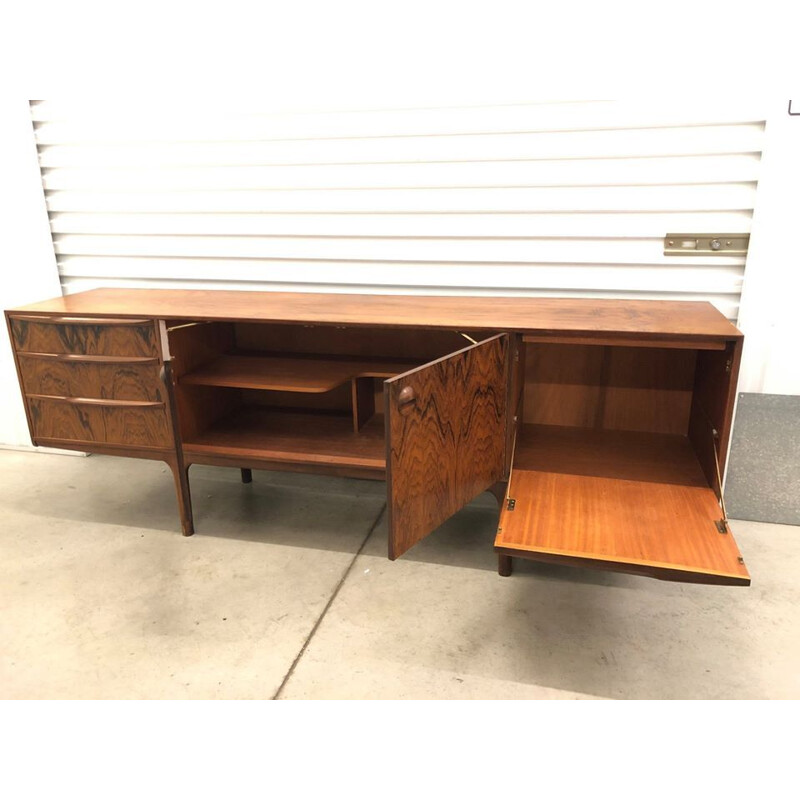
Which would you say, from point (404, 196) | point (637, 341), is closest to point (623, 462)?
point (637, 341)

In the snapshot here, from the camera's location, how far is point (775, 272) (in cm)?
247

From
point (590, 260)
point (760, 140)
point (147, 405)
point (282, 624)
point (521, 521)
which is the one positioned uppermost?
point (760, 140)

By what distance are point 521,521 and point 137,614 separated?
1.34 m

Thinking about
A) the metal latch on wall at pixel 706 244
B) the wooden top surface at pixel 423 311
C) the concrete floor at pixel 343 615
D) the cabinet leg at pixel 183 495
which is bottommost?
the concrete floor at pixel 343 615

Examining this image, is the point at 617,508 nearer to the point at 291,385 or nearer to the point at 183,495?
the point at 291,385

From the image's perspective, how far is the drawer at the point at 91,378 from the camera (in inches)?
98.2

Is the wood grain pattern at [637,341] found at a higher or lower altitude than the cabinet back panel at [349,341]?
higher

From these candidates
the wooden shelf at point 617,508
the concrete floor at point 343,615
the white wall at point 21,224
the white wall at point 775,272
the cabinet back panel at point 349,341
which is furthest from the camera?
the white wall at point 21,224

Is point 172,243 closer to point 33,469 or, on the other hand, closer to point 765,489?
point 33,469

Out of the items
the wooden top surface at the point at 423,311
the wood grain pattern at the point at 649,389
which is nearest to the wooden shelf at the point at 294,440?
Result: the wooden top surface at the point at 423,311

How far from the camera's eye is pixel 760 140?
2385 millimetres

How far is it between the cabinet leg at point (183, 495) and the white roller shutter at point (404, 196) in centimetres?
96

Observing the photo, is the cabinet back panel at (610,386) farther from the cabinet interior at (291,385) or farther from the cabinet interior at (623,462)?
the cabinet interior at (291,385)

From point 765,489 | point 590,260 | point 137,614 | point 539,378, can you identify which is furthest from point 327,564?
point 765,489
